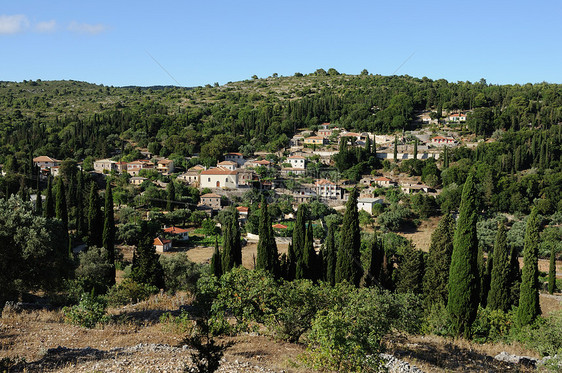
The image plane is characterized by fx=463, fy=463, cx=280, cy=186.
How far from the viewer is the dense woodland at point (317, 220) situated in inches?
510

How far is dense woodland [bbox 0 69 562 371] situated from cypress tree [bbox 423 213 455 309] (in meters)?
0.07

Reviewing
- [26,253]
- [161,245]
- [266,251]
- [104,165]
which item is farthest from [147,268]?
[104,165]

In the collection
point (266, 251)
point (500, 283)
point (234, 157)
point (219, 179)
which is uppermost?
point (234, 157)

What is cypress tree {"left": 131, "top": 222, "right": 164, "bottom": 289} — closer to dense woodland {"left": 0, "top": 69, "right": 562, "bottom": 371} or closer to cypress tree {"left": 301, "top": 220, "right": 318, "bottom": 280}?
dense woodland {"left": 0, "top": 69, "right": 562, "bottom": 371}

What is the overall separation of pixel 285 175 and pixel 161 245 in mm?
28517

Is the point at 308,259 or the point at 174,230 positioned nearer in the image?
the point at 308,259

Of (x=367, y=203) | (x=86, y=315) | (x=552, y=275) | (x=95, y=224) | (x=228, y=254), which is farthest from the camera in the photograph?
(x=367, y=203)

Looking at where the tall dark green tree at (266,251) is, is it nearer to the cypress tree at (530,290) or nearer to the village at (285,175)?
the cypress tree at (530,290)

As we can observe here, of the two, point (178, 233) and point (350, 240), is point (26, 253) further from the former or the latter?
point (178, 233)

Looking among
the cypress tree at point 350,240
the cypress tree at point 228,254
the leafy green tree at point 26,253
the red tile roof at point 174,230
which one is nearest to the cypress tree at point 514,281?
the cypress tree at point 350,240

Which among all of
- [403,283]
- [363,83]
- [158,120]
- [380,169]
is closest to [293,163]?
[380,169]

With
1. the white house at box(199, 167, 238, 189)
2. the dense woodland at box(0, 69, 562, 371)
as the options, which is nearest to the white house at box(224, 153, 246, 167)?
the dense woodland at box(0, 69, 562, 371)

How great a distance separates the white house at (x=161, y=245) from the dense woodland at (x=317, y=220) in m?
1.57

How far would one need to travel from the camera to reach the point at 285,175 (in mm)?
66500
